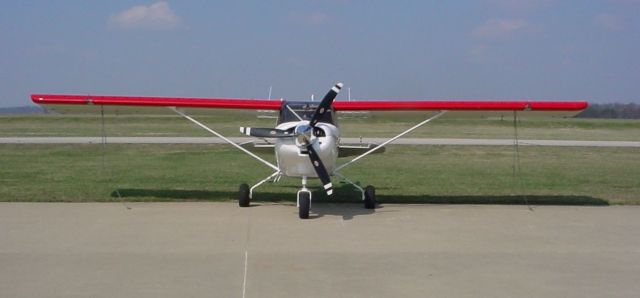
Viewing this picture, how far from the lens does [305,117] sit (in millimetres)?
11891

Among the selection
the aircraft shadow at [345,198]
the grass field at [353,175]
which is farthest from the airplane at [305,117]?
the grass field at [353,175]

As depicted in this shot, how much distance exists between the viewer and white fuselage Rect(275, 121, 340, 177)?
35.2 feet

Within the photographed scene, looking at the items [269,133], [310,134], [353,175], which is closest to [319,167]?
[310,134]

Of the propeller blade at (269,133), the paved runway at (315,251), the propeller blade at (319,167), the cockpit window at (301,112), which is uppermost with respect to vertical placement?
the cockpit window at (301,112)

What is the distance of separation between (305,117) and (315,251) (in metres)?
4.07

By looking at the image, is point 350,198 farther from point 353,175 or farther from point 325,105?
point 353,175

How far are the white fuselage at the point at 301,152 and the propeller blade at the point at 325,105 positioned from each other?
10.0 inches

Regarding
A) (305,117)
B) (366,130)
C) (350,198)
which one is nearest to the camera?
(305,117)

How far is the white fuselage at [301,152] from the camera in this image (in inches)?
423

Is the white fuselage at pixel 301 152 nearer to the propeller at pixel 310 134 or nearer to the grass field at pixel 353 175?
the propeller at pixel 310 134

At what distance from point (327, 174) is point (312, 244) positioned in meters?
2.24

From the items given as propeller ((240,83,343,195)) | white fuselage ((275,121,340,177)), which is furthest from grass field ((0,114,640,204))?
propeller ((240,83,343,195))

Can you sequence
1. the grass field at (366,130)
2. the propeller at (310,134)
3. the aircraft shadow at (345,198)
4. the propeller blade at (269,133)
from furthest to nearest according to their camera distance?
the grass field at (366,130) < the aircraft shadow at (345,198) < the propeller blade at (269,133) < the propeller at (310,134)

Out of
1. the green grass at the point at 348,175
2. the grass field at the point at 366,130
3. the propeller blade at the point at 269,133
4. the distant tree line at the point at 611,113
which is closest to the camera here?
the propeller blade at the point at 269,133
